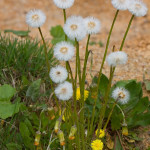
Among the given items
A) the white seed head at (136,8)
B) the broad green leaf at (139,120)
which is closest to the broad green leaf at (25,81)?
the broad green leaf at (139,120)

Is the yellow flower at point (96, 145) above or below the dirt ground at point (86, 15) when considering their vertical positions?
below

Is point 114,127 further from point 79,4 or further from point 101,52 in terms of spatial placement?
point 79,4

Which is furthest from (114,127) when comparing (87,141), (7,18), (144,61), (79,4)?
(79,4)

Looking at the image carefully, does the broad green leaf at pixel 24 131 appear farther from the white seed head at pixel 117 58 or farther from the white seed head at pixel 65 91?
the white seed head at pixel 117 58

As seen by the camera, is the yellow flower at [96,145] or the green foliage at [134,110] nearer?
the yellow flower at [96,145]

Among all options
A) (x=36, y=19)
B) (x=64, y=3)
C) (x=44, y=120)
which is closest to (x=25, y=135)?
(x=44, y=120)

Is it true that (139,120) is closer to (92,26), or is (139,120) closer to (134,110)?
(134,110)

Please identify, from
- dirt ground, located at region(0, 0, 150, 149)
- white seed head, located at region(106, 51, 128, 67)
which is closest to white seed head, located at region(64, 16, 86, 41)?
white seed head, located at region(106, 51, 128, 67)
